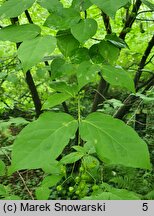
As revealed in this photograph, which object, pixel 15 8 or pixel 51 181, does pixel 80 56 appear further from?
pixel 51 181

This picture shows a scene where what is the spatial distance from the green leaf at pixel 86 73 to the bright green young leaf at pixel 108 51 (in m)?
0.08

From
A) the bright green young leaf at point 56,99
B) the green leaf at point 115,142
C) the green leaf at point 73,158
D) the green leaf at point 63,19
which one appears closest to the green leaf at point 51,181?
the green leaf at point 73,158

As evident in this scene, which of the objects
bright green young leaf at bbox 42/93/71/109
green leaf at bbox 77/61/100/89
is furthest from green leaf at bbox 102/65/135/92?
bright green young leaf at bbox 42/93/71/109

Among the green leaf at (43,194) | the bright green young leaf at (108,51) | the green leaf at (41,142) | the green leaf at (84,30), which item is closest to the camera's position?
the green leaf at (41,142)

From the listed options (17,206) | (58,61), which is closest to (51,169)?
(17,206)

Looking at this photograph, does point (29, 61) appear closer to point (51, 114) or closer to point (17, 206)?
point (51, 114)

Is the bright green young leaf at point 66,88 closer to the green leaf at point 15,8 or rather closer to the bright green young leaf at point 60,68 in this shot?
the bright green young leaf at point 60,68

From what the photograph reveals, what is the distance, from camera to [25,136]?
54cm

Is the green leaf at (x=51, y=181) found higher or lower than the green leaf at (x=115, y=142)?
lower

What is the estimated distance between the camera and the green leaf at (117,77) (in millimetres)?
651

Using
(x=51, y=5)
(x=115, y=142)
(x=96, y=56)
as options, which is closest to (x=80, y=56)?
(x=96, y=56)

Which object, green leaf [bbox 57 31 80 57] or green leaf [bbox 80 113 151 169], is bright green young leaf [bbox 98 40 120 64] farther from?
green leaf [bbox 80 113 151 169]

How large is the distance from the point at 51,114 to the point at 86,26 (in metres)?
0.21

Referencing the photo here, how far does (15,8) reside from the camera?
2.14 ft
